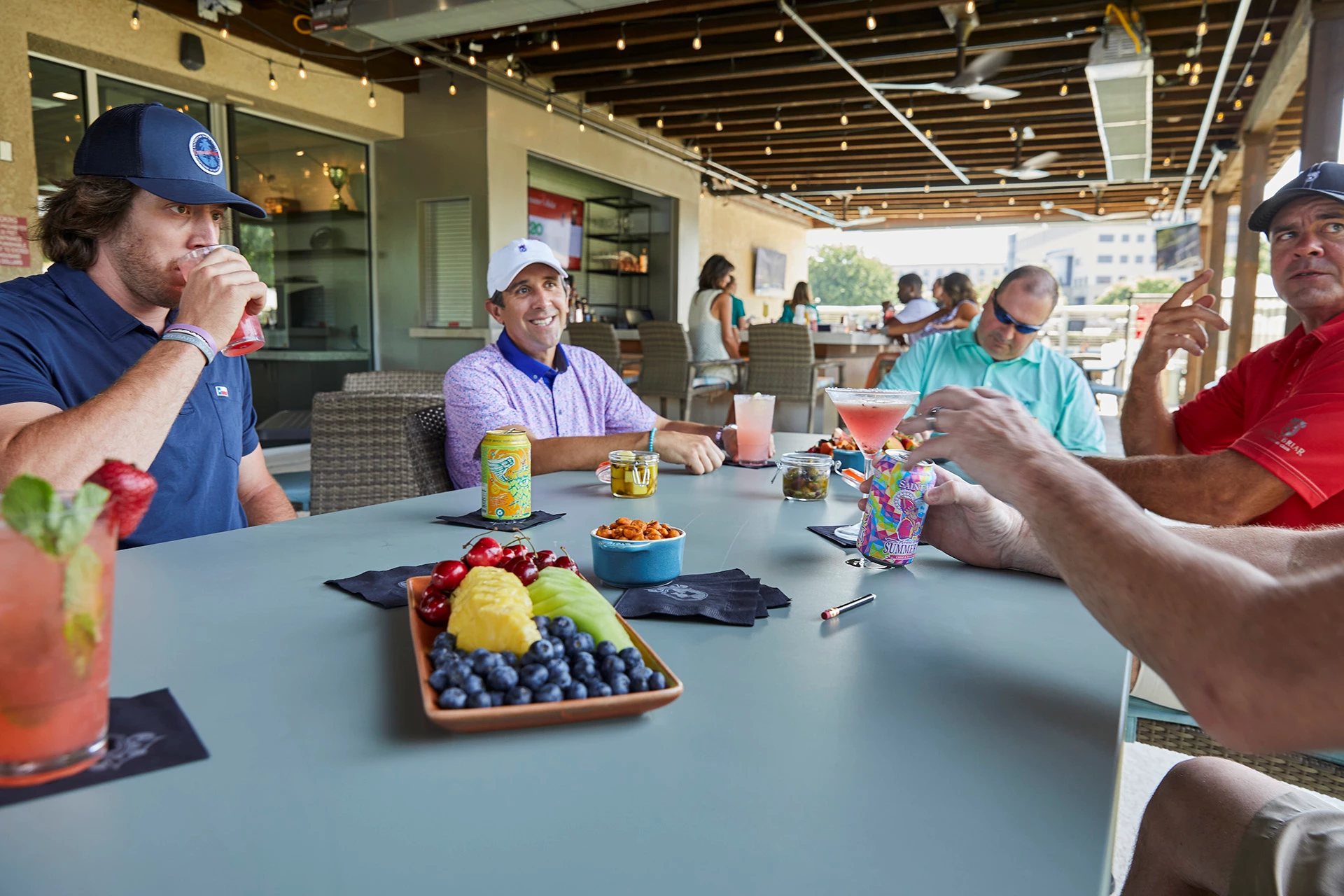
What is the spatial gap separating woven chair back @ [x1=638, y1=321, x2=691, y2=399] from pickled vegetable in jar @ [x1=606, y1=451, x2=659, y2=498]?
4926 mm

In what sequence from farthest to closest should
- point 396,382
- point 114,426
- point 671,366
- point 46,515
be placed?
point 671,366 < point 396,382 < point 114,426 < point 46,515

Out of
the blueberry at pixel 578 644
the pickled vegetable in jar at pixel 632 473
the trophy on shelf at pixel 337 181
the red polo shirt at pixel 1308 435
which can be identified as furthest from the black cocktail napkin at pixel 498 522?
the trophy on shelf at pixel 337 181

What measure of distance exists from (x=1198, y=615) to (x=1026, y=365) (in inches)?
95.1

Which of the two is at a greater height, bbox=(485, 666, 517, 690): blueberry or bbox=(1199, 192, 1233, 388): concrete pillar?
bbox=(1199, 192, 1233, 388): concrete pillar

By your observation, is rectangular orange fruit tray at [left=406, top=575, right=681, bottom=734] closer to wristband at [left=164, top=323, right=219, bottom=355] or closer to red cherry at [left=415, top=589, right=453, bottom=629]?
red cherry at [left=415, top=589, right=453, bottom=629]

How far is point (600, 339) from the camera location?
6.48 m

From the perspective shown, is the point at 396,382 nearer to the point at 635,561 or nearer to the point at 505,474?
the point at 505,474

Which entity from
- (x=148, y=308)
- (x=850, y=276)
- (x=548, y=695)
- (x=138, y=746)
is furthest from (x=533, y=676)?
(x=850, y=276)

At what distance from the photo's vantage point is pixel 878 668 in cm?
88

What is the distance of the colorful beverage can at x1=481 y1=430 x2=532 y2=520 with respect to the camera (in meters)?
1.43

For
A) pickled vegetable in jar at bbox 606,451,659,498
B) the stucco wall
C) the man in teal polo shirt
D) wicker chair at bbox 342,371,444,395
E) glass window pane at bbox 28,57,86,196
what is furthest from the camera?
glass window pane at bbox 28,57,86,196

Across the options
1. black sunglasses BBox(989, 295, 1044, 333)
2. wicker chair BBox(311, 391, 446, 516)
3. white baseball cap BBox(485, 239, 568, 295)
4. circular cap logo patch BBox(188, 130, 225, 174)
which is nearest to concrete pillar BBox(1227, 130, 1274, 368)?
black sunglasses BBox(989, 295, 1044, 333)

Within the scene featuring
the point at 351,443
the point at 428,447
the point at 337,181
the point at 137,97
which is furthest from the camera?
the point at 337,181

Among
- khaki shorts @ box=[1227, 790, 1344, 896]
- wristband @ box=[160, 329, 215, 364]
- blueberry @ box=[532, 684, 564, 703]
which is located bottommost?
khaki shorts @ box=[1227, 790, 1344, 896]
